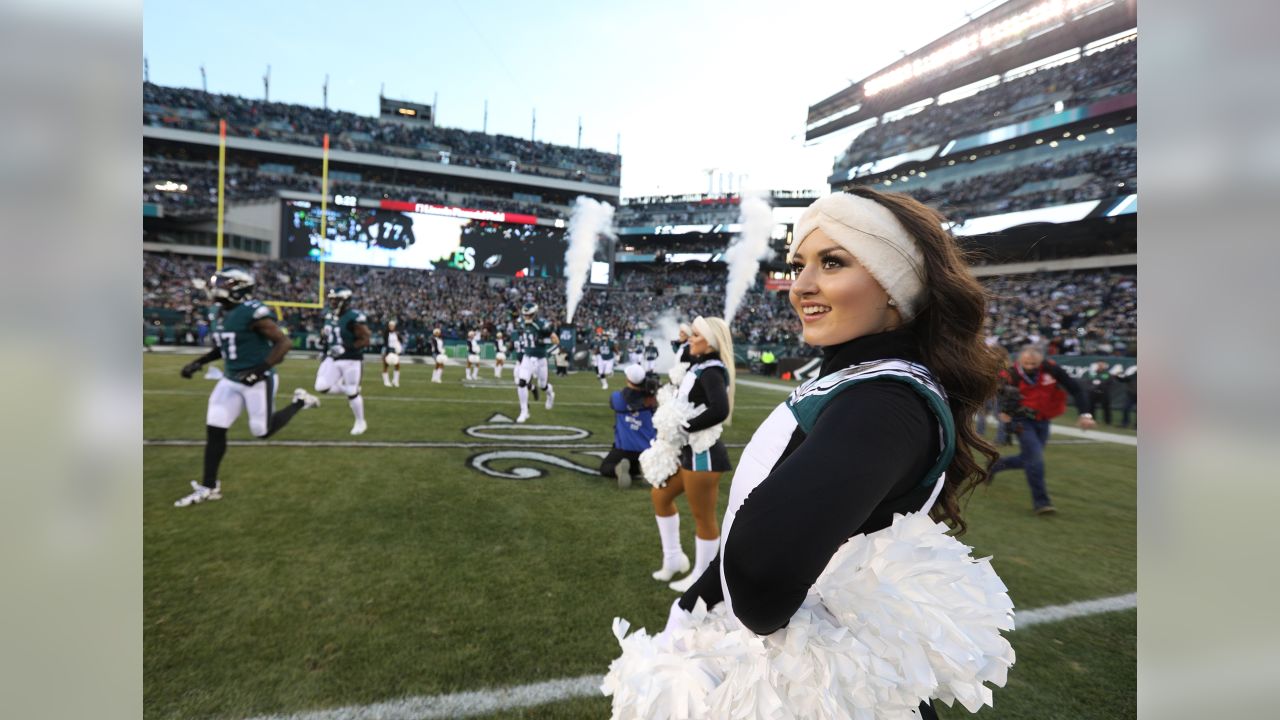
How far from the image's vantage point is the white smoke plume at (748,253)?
1372 inches

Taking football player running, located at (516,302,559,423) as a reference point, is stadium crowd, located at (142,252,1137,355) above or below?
above

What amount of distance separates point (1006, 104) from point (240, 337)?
135ft

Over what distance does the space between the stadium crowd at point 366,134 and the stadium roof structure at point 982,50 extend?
2409cm

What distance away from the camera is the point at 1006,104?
3312 cm

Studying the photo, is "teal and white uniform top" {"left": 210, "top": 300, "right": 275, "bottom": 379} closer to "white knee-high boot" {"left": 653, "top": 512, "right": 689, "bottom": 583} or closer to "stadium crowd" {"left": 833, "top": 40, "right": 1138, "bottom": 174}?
"white knee-high boot" {"left": 653, "top": 512, "right": 689, "bottom": 583}

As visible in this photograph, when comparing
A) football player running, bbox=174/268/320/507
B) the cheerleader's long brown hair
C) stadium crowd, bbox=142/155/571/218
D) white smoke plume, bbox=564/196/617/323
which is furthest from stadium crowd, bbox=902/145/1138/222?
stadium crowd, bbox=142/155/571/218

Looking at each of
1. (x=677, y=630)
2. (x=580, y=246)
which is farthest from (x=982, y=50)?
(x=677, y=630)

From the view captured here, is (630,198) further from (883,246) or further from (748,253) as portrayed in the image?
(883,246)

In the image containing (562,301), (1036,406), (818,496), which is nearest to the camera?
(818,496)

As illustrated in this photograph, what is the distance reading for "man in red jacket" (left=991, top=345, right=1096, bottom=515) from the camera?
19.0 feet

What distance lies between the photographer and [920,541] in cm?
88

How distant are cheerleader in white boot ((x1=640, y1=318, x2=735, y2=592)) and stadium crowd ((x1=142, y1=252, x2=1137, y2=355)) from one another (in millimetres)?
19113
